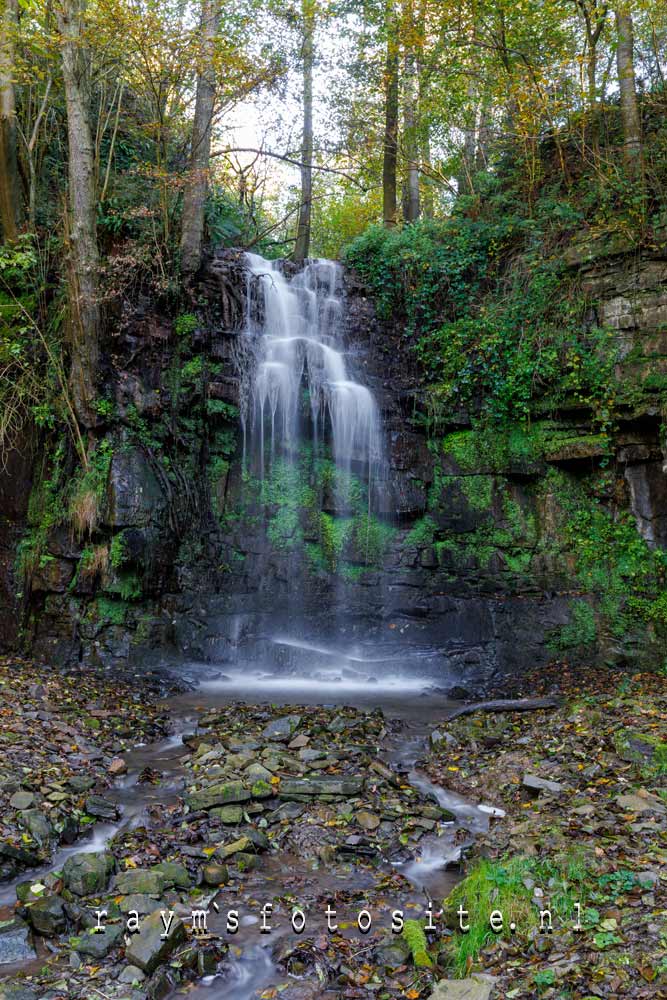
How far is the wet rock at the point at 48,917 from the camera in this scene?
3561 millimetres

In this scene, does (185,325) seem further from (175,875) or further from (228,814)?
(175,875)

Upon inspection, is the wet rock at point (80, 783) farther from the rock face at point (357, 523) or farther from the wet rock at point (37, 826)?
the rock face at point (357, 523)

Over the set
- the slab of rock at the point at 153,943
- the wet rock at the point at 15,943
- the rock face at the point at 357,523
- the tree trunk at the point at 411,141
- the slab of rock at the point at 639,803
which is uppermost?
the tree trunk at the point at 411,141

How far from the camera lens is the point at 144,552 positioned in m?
9.91

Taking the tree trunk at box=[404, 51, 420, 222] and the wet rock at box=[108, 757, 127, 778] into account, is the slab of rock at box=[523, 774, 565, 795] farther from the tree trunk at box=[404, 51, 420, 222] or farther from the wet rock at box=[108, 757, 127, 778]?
the tree trunk at box=[404, 51, 420, 222]

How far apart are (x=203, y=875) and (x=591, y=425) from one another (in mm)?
8662

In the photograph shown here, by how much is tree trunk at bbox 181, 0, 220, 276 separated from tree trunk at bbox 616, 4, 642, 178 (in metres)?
6.70

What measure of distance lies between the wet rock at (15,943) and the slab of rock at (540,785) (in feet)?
11.6

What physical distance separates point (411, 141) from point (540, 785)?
1500 centimetres

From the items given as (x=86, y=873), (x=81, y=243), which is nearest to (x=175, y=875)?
(x=86, y=873)

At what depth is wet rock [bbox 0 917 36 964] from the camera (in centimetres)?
337

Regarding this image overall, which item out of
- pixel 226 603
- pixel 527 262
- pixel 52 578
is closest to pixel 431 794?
pixel 226 603

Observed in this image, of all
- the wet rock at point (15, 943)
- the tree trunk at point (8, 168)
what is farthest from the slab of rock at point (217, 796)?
the tree trunk at point (8, 168)

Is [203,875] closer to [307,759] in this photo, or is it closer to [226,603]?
[307,759]
